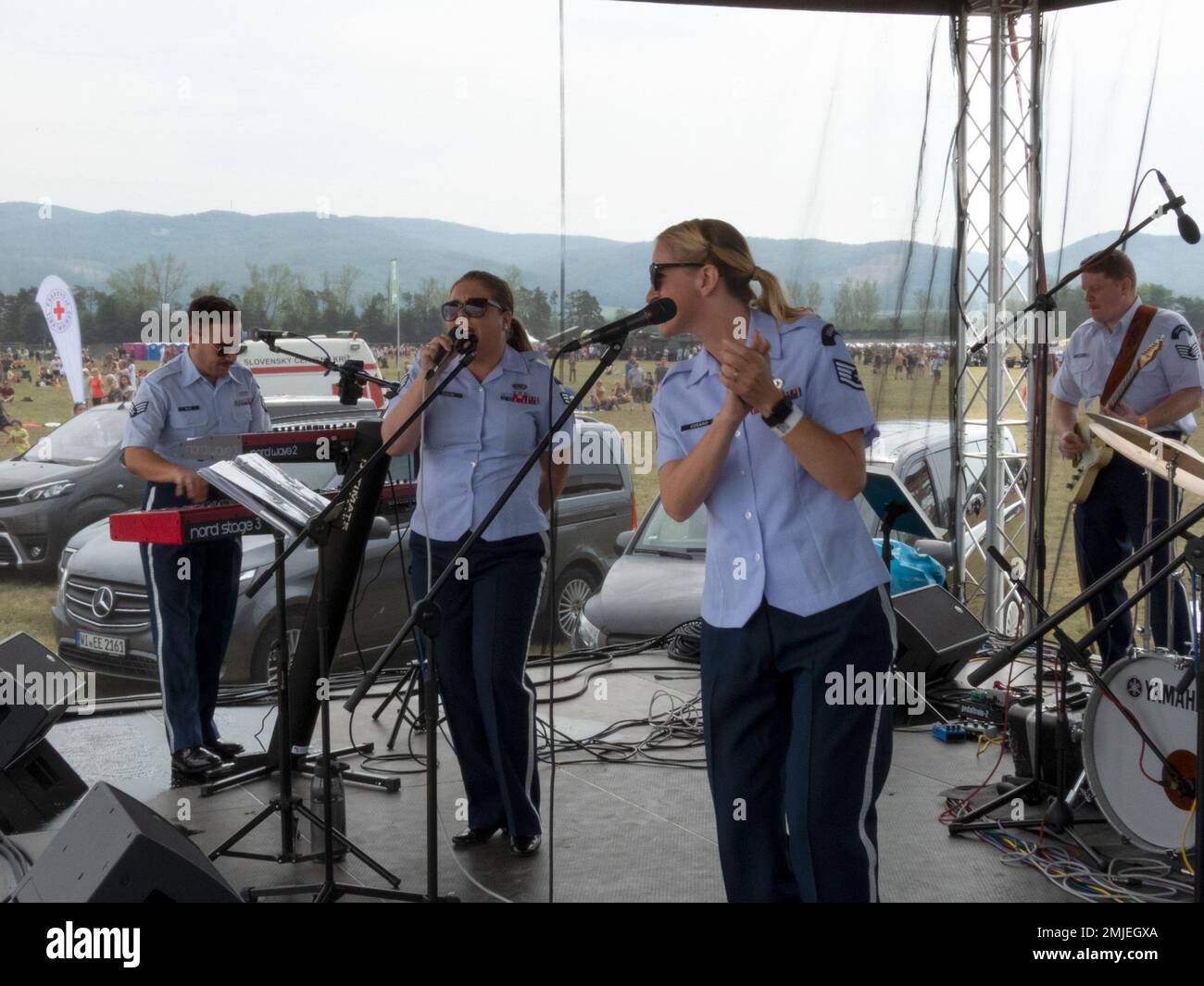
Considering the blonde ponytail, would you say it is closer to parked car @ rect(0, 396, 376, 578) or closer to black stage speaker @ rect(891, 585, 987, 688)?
black stage speaker @ rect(891, 585, 987, 688)

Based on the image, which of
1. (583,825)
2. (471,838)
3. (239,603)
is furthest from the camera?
(239,603)

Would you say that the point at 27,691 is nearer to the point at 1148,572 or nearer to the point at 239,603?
the point at 239,603

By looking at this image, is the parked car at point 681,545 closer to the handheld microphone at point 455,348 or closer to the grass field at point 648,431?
the grass field at point 648,431

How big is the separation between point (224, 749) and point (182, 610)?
0.57 metres

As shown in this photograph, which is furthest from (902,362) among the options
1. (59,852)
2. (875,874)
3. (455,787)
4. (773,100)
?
(59,852)

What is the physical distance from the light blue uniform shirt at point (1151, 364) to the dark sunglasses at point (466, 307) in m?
2.86

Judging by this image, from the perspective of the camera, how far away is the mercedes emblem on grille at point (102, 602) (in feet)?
17.4

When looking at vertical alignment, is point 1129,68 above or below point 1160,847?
above

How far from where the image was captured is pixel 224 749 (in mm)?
4469

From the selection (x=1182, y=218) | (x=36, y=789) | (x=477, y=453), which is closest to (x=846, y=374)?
(x=477, y=453)
